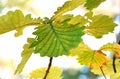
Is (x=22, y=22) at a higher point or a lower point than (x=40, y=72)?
higher

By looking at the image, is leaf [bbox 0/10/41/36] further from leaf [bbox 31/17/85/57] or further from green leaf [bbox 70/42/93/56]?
green leaf [bbox 70/42/93/56]

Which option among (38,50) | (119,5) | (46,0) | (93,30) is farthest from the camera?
(46,0)

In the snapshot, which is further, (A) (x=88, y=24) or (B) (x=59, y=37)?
(A) (x=88, y=24)

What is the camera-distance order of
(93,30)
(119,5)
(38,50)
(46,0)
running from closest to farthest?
(38,50) < (93,30) < (119,5) < (46,0)

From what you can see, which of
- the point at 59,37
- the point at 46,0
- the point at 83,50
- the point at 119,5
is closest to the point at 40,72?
the point at 83,50

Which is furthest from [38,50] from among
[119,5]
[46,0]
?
[46,0]

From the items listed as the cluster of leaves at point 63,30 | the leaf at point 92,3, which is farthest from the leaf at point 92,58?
the leaf at point 92,3

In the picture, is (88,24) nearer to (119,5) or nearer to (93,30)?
(93,30)
